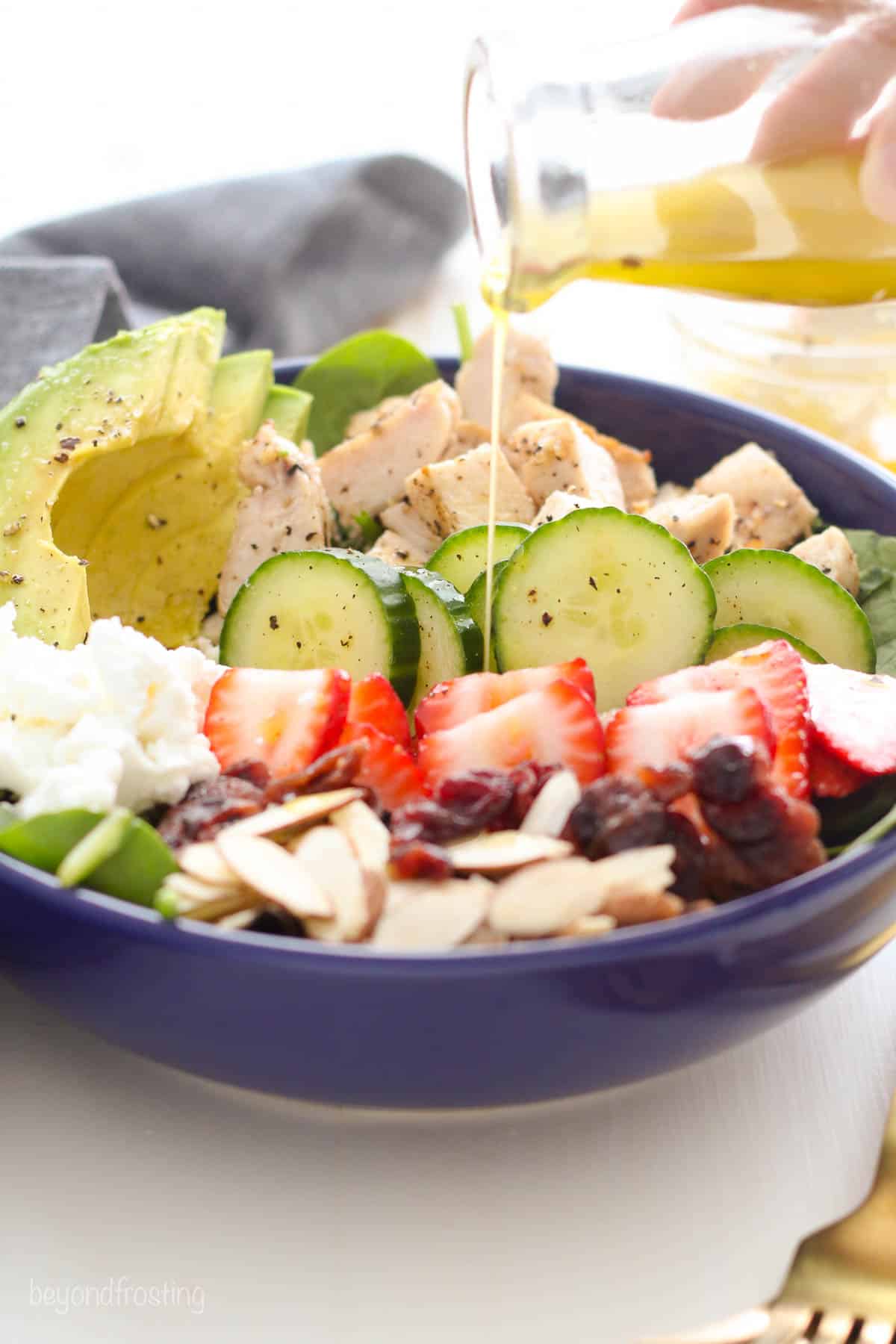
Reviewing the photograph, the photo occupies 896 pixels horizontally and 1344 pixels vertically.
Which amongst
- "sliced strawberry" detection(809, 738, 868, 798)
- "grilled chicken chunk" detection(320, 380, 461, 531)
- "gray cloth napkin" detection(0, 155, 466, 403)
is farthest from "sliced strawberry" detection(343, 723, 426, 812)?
"gray cloth napkin" detection(0, 155, 466, 403)

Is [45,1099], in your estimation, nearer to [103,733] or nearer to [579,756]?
[103,733]

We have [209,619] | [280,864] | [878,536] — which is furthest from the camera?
[209,619]

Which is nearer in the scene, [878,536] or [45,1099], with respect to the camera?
[45,1099]

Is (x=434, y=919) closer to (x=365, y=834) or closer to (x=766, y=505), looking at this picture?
(x=365, y=834)

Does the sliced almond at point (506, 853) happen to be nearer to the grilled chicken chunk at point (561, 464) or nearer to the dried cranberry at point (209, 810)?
the dried cranberry at point (209, 810)

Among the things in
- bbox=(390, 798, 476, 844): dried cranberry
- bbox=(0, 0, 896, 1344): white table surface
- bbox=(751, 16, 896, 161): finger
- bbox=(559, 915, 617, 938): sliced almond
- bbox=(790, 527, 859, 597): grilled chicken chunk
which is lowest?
bbox=(0, 0, 896, 1344): white table surface

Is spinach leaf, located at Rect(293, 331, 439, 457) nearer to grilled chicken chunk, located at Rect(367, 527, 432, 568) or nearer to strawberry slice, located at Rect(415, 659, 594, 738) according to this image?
grilled chicken chunk, located at Rect(367, 527, 432, 568)

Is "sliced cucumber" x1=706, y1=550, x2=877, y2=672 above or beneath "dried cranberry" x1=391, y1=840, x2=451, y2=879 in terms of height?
beneath

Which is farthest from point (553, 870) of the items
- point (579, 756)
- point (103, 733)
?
point (103, 733)
